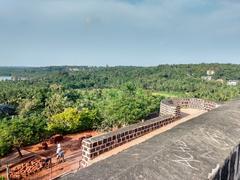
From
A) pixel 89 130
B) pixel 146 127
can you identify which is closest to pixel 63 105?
pixel 89 130

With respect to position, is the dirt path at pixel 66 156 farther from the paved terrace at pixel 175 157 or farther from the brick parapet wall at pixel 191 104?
the paved terrace at pixel 175 157

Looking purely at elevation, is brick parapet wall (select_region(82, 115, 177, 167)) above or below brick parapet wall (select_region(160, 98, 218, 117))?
above

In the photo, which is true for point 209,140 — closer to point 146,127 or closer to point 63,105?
point 146,127

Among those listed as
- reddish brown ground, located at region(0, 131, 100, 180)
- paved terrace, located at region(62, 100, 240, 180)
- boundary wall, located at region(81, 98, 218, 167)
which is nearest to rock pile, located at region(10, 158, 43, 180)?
reddish brown ground, located at region(0, 131, 100, 180)

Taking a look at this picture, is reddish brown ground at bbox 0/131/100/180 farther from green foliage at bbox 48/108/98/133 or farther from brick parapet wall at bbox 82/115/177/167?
brick parapet wall at bbox 82/115/177/167

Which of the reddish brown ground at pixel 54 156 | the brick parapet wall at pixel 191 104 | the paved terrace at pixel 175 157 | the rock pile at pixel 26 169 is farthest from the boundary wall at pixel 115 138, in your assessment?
the rock pile at pixel 26 169
